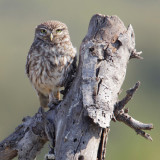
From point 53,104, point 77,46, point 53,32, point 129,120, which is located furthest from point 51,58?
point 77,46

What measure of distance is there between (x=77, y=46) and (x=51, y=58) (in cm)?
2522

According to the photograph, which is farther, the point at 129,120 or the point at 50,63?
the point at 50,63

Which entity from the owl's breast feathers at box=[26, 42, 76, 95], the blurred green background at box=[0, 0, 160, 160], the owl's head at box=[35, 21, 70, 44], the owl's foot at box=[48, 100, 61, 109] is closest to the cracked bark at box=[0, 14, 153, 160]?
the owl's foot at box=[48, 100, 61, 109]

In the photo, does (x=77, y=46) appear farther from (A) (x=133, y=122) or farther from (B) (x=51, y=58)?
(A) (x=133, y=122)

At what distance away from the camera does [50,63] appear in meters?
8.82

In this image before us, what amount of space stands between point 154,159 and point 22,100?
17.1 m

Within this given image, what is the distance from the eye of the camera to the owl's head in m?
8.96

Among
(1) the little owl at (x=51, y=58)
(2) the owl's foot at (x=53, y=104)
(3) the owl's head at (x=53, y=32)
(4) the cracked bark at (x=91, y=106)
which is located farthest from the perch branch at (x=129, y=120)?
(3) the owl's head at (x=53, y=32)

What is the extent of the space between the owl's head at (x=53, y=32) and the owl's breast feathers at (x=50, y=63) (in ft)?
0.30

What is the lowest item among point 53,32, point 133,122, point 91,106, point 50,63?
point 133,122

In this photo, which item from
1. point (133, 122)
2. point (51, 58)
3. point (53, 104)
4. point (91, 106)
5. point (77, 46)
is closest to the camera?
point (91, 106)

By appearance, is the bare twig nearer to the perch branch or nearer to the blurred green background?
the perch branch

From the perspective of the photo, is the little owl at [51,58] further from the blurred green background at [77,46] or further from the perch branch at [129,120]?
the blurred green background at [77,46]

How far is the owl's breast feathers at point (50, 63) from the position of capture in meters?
8.77
